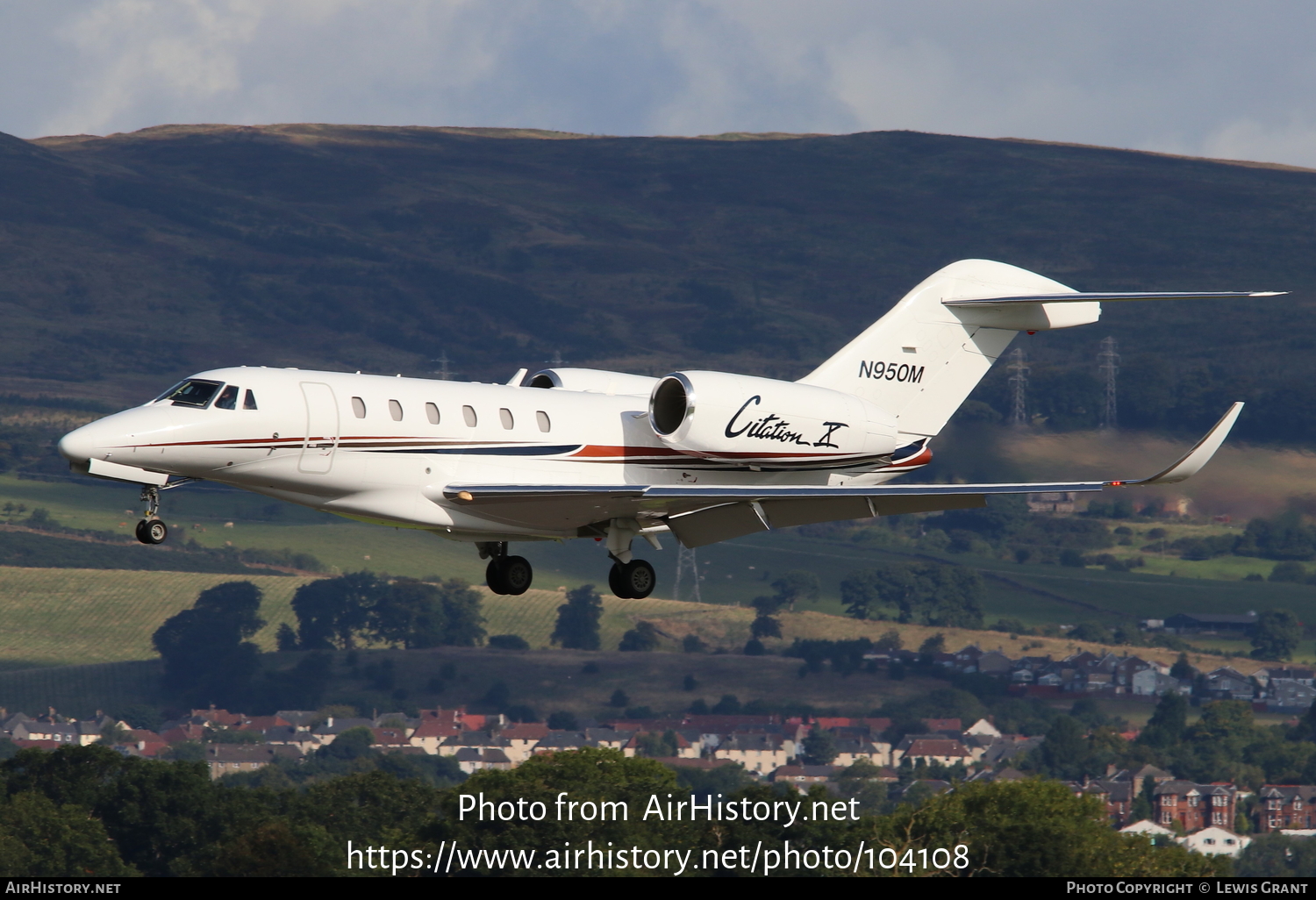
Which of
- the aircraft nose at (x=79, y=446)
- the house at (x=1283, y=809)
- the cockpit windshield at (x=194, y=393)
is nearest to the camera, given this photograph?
the aircraft nose at (x=79, y=446)

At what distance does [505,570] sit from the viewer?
1195 inches

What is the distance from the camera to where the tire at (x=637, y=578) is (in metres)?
29.9

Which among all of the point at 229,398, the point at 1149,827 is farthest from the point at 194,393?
the point at 1149,827

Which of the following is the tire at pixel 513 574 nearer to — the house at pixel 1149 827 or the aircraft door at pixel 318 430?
the aircraft door at pixel 318 430

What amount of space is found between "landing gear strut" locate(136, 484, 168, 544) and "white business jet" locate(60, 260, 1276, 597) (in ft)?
0.14

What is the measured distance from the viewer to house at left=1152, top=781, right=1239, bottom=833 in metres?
177

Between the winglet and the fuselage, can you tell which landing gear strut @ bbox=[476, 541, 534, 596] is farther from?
the winglet

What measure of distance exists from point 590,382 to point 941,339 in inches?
259

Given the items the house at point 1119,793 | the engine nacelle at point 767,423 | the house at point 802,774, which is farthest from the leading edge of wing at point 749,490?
the house at point 802,774

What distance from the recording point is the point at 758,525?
30.2 meters

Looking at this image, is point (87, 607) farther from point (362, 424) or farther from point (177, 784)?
point (362, 424)

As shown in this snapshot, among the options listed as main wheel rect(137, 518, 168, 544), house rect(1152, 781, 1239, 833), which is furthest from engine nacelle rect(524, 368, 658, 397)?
house rect(1152, 781, 1239, 833)

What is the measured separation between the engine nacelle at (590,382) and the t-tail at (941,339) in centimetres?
326

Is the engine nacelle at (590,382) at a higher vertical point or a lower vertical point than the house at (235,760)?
higher
